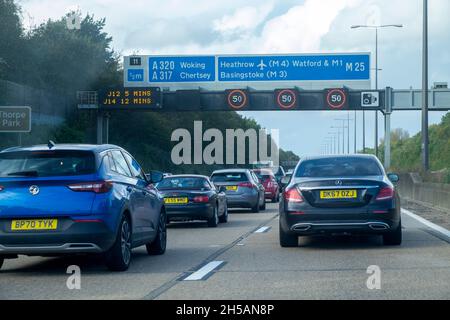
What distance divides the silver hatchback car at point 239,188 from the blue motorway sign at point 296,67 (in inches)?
614

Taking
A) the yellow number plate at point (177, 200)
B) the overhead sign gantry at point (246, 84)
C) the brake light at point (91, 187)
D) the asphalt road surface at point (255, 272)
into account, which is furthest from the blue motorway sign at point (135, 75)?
the brake light at point (91, 187)

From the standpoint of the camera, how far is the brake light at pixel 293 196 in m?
14.5

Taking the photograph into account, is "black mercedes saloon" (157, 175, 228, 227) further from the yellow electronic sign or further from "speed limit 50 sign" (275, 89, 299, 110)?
the yellow electronic sign

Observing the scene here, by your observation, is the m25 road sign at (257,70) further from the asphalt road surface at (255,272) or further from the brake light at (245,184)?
the asphalt road surface at (255,272)

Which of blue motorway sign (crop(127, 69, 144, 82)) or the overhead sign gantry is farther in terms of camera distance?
blue motorway sign (crop(127, 69, 144, 82))

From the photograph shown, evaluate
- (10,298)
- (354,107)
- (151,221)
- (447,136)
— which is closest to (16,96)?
(354,107)

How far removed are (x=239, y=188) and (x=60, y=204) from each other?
18.6 m

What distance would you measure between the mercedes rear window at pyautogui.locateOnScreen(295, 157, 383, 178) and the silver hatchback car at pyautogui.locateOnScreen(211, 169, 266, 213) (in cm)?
Result: 1377

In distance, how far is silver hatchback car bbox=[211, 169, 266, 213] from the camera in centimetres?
2939

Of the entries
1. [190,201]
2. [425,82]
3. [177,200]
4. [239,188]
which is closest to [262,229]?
[190,201]

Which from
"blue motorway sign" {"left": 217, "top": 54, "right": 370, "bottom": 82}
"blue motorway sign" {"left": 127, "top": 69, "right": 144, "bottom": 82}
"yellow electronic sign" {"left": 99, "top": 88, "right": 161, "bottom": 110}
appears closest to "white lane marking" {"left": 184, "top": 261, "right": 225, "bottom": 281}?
"blue motorway sign" {"left": 217, "top": 54, "right": 370, "bottom": 82}

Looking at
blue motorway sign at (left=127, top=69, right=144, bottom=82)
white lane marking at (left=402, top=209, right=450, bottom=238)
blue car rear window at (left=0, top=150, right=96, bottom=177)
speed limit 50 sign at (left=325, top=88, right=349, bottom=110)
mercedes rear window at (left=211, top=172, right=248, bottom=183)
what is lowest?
white lane marking at (left=402, top=209, right=450, bottom=238)

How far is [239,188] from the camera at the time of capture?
29625 mm

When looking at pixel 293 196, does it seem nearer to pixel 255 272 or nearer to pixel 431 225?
pixel 255 272
